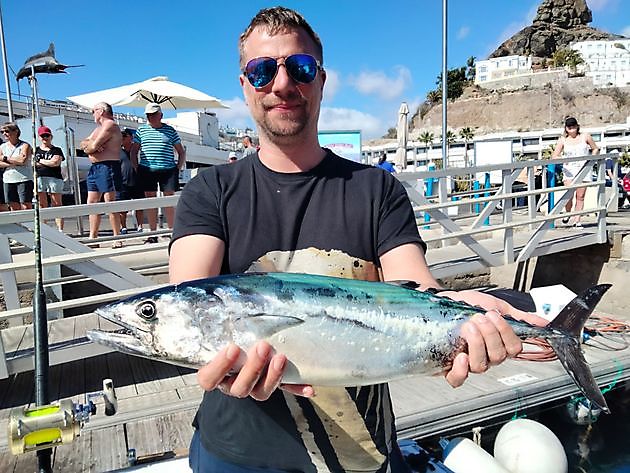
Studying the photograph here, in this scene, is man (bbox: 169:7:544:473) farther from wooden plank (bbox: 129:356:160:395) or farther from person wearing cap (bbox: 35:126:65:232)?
person wearing cap (bbox: 35:126:65:232)

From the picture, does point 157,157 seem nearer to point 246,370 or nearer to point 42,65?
point 42,65

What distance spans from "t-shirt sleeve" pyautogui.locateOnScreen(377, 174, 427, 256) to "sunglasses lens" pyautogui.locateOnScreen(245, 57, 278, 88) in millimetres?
620

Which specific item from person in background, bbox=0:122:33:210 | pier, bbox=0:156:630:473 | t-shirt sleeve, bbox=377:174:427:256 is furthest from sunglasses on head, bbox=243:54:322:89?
person in background, bbox=0:122:33:210

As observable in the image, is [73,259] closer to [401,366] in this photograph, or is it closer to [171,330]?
[171,330]

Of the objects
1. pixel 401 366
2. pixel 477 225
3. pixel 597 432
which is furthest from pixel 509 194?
pixel 401 366

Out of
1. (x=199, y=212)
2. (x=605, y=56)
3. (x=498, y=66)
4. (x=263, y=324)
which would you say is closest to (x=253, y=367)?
(x=263, y=324)

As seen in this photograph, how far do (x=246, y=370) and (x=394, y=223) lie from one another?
81 centimetres

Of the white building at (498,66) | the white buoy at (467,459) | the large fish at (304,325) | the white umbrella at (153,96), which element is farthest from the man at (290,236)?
the white building at (498,66)

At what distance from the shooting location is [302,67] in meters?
1.82

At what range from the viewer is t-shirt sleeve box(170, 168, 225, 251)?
175cm

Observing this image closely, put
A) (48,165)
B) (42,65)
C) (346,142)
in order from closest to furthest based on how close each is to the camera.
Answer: (42,65) → (48,165) → (346,142)

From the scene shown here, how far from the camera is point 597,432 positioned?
18.6 feet

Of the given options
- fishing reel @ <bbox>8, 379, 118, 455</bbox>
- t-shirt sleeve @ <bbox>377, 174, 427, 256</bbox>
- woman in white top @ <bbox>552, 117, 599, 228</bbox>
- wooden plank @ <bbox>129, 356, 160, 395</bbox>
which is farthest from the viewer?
woman in white top @ <bbox>552, 117, 599, 228</bbox>

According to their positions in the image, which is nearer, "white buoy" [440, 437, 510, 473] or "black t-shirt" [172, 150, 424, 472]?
"black t-shirt" [172, 150, 424, 472]
